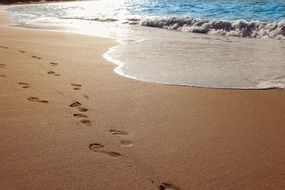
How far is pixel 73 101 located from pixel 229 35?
8.18 m

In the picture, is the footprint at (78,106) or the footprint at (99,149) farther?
the footprint at (78,106)

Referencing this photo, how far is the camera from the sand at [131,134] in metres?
2.73

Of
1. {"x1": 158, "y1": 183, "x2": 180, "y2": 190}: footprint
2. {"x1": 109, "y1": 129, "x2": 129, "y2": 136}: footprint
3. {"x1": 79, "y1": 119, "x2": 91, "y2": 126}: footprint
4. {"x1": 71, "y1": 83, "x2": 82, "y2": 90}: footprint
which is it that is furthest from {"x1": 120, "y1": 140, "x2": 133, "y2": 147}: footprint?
{"x1": 71, "y1": 83, "x2": 82, "y2": 90}: footprint

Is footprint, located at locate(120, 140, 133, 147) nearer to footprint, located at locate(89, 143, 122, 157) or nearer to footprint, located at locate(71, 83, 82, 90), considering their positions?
footprint, located at locate(89, 143, 122, 157)

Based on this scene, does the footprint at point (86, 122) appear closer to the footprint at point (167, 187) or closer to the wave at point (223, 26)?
the footprint at point (167, 187)

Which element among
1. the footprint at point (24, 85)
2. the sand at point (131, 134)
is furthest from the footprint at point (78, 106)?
the footprint at point (24, 85)

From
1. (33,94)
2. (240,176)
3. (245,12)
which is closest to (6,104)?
(33,94)

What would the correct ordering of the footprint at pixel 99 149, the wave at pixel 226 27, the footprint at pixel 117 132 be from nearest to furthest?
the footprint at pixel 99 149, the footprint at pixel 117 132, the wave at pixel 226 27

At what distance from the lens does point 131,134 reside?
3.43 m

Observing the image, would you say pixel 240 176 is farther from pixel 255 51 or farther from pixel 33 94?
pixel 255 51

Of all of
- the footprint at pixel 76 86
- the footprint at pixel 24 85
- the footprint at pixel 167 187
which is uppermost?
the footprint at pixel 24 85

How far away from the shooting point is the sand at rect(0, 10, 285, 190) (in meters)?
2.73

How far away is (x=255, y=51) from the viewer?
8.15 metres

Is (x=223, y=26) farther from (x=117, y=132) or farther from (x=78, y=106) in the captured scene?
(x=117, y=132)
